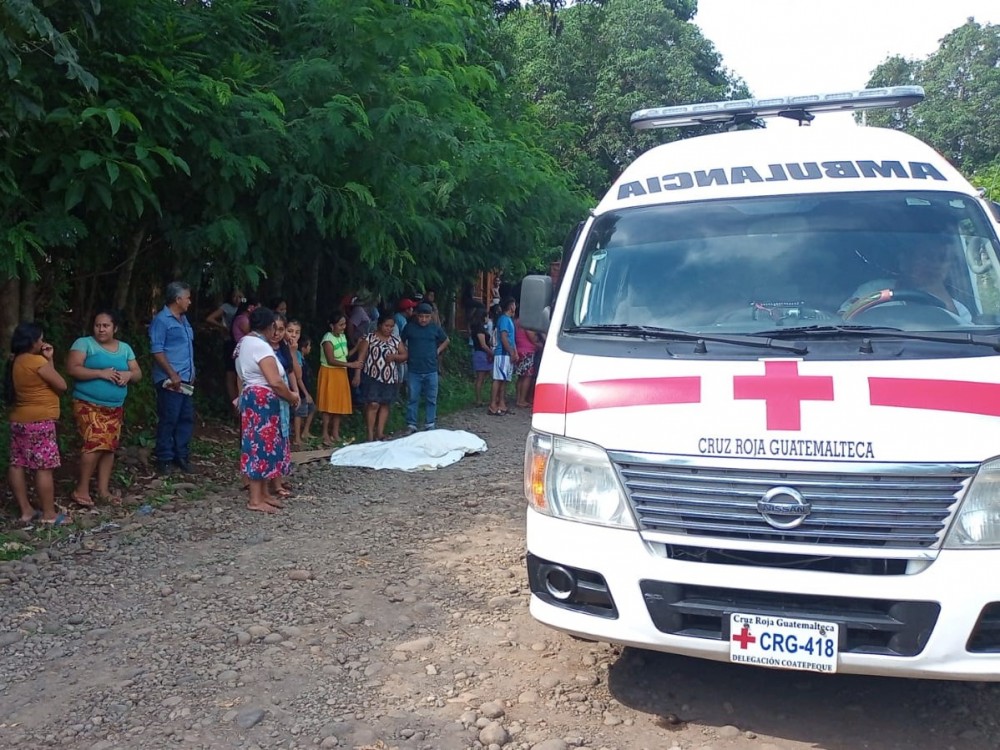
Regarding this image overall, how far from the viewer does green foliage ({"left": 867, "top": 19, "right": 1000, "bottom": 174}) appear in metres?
37.3

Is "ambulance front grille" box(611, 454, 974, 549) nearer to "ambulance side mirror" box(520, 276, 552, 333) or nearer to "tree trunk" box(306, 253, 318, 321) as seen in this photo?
"ambulance side mirror" box(520, 276, 552, 333)

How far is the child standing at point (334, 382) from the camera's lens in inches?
411

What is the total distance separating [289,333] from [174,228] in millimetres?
1431

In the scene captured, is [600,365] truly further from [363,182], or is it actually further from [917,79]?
[917,79]

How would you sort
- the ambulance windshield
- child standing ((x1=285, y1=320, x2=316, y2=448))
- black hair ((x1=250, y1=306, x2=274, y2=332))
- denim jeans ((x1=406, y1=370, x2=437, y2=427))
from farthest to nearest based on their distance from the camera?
denim jeans ((x1=406, y1=370, x2=437, y2=427))
child standing ((x1=285, y1=320, x2=316, y2=448))
black hair ((x1=250, y1=306, x2=274, y2=332))
the ambulance windshield

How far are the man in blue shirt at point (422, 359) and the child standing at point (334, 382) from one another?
0.79m

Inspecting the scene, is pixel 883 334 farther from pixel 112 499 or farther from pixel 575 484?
pixel 112 499

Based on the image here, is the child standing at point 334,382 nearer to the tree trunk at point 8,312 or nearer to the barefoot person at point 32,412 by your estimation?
the tree trunk at point 8,312

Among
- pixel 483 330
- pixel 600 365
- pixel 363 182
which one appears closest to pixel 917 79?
pixel 483 330

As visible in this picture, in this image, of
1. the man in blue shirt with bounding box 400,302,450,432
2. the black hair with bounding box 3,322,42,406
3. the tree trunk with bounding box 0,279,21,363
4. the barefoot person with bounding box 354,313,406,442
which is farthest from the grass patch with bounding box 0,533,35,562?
the man in blue shirt with bounding box 400,302,450,432

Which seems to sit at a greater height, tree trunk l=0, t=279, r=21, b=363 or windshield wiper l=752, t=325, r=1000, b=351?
tree trunk l=0, t=279, r=21, b=363

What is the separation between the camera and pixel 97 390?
7.04 meters

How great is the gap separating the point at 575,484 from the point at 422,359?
7.54 meters

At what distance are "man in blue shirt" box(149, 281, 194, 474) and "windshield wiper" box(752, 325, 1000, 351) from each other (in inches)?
228
